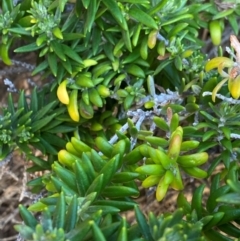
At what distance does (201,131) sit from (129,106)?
220mm

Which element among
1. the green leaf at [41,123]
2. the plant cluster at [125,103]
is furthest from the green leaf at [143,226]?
the green leaf at [41,123]

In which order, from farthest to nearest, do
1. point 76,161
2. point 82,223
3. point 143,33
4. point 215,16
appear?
point 215,16
point 143,33
point 76,161
point 82,223

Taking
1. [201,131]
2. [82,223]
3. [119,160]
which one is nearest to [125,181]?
[119,160]

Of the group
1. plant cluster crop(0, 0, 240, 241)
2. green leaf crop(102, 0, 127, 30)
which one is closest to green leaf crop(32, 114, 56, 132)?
plant cluster crop(0, 0, 240, 241)

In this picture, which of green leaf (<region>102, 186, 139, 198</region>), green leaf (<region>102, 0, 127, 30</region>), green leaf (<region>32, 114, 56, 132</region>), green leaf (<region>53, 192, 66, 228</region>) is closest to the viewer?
green leaf (<region>53, 192, 66, 228</region>)

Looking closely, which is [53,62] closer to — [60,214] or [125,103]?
[125,103]

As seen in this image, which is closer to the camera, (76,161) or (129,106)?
(76,161)

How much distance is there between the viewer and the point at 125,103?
1.37 metres

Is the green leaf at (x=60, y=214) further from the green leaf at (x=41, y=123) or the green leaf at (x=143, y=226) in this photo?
the green leaf at (x=41, y=123)

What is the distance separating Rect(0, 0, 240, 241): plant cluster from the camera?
112cm

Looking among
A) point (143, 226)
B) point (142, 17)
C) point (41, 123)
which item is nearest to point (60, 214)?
point (143, 226)

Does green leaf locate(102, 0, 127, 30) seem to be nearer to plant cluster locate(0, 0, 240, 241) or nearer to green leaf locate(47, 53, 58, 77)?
plant cluster locate(0, 0, 240, 241)

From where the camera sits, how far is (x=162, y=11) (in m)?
1.35

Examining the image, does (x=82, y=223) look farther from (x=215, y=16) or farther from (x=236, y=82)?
(x=215, y=16)
